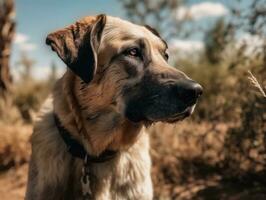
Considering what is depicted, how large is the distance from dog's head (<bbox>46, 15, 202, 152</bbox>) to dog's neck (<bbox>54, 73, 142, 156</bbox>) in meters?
0.04

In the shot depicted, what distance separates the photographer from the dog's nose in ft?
14.1

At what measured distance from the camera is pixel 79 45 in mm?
4766

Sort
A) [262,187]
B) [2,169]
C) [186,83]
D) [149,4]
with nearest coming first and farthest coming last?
1. [186,83]
2. [262,187]
3. [2,169]
4. [149,4]

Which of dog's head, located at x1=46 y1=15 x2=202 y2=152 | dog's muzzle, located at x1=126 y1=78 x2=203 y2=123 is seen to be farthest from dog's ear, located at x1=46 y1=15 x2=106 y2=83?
dog's muzzle, located at x1=126 y1=78 x2=203 y2=123

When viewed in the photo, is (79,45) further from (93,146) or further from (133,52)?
(93,146)

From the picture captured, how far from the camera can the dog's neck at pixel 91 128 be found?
4.70 m

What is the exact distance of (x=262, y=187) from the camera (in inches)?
295

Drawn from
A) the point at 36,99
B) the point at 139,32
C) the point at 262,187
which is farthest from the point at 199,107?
the point at 139,32

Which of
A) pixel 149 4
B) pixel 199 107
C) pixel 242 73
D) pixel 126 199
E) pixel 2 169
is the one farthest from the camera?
pixel 149 4

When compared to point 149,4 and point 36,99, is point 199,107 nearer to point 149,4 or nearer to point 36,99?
point 36,99

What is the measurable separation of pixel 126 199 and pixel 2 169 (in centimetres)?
628

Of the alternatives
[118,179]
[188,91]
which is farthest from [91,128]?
[188,91]

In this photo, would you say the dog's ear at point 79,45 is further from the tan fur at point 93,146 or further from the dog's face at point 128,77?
the tan fur at point 93,146

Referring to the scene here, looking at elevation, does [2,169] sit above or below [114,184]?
below
